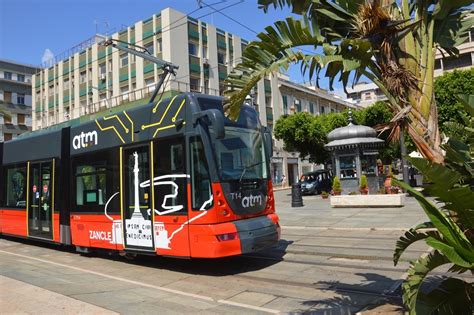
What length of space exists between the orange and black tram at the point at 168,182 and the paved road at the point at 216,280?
54 cm

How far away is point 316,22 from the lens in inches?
203

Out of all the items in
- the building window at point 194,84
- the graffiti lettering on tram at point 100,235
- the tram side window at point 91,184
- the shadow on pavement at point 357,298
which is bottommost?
the shadow on pavement at point 357,298

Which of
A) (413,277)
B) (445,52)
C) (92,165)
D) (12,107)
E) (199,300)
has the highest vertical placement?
(12,107)

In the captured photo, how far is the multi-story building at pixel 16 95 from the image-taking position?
65438mm

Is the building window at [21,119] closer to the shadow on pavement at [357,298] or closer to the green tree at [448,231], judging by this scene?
the shadow on pavement at [357,298]

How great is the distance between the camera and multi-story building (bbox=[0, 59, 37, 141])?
65438 mm

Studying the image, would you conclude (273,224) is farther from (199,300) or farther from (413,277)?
(413,277)

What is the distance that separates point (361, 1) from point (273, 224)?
5.41 m

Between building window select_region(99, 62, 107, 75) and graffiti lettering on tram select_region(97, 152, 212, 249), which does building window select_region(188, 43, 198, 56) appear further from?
graffiti lettering on tram select_region(97, 152, 212, 249)

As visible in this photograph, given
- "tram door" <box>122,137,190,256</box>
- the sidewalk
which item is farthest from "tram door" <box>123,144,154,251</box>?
the sidewalk

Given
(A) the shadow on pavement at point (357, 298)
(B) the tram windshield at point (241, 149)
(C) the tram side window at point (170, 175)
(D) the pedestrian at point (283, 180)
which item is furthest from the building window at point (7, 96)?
(A) the shadow on pavement at point (357, 298)

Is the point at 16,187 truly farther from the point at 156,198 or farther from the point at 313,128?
the point at 313,128

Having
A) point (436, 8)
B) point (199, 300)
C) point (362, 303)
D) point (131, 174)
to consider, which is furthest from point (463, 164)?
point (131, 174)

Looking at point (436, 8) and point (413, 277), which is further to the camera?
point (436, 8)
